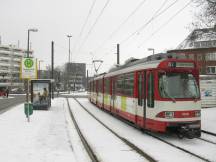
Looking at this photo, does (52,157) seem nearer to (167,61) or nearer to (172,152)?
(172,152)

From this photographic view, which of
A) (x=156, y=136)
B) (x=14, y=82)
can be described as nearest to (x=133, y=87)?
(x=156, y=136)

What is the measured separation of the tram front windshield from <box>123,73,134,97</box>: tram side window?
2872 millimetres

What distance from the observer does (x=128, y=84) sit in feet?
57.8

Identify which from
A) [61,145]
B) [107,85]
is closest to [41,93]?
[107,85]

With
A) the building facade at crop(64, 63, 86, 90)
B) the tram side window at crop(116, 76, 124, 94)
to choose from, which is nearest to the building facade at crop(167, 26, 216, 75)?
the building facade at crop(64, 63, 86, 90)

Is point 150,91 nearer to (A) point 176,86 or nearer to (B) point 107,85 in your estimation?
(A) point 176,86

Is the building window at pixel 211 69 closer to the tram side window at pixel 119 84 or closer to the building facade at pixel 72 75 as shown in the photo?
the building facade at pixel 72 75

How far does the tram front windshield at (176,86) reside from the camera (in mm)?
13789

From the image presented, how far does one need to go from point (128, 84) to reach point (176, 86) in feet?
13.2

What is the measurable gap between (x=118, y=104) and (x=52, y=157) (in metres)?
10.6

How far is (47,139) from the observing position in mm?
13250

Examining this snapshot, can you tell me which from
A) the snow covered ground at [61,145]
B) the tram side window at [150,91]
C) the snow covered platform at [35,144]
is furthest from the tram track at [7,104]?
the tram side window at [150,91]

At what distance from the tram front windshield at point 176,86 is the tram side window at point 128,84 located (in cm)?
287

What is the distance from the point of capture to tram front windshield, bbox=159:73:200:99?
13789 mm
